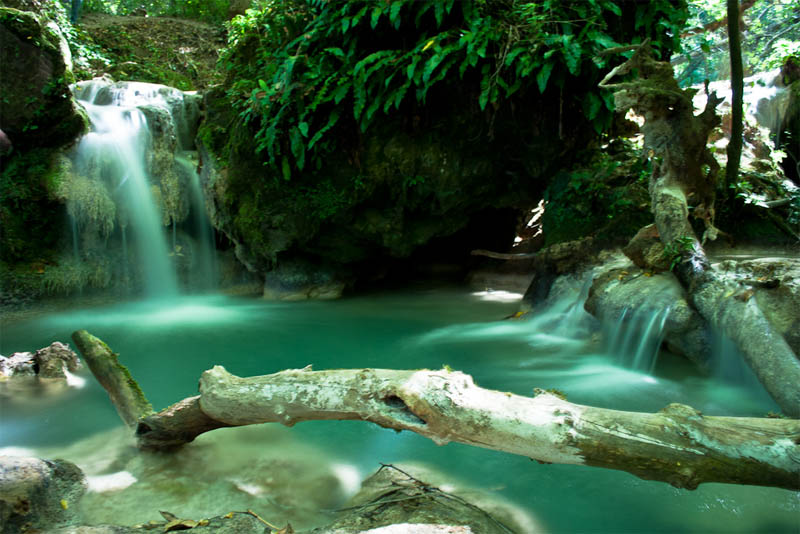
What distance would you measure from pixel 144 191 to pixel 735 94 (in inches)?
389

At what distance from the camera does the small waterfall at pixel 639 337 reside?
476 cm

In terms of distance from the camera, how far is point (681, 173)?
5430 millimetres

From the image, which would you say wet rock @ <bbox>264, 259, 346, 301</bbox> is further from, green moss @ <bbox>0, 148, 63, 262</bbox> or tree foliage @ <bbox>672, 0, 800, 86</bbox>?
tree foliage @ <bbox>672, 0, 800, 86</bbox>

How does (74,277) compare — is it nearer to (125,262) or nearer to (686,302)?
(125,262)

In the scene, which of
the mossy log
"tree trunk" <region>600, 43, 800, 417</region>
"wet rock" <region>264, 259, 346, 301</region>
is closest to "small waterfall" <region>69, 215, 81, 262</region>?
"wet rock" <region>264, 259, 346, 301</region>

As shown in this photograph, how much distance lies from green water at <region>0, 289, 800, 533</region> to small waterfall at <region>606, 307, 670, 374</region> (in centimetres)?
11

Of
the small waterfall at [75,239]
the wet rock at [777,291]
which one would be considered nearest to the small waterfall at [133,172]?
the small waterfall at [75,239]

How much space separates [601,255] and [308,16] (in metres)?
6.35

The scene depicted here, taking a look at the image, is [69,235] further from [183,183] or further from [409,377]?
[409,377]

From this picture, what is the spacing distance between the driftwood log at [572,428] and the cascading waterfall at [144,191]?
8.08m

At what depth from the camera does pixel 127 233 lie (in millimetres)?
9289

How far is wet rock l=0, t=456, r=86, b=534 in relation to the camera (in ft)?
7.43

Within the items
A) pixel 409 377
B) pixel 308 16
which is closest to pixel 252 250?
pixel 308 16

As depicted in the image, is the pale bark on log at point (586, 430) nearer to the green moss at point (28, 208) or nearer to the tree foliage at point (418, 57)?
the tree foliage at point (418, 57)
